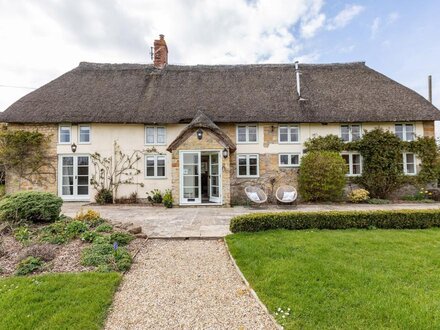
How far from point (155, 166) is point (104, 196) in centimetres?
336

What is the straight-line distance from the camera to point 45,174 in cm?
1421

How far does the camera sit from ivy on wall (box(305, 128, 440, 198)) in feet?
45.5

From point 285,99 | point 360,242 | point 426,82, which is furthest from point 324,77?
point 360,242

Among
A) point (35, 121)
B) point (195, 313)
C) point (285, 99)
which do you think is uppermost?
Result: point (285, 99)

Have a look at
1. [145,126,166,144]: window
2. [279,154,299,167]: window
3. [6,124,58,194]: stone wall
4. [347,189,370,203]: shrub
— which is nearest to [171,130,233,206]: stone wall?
[145,126,166,144]: window

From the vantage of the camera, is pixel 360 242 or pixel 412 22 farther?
pixel 412 22

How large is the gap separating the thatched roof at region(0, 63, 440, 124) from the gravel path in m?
10.4

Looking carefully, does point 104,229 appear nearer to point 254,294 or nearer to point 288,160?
point 254,294

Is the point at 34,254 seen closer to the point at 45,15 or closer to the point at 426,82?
the point at 45,15

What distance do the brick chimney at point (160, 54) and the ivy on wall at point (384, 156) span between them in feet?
39.7

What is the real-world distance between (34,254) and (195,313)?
3.97 meters

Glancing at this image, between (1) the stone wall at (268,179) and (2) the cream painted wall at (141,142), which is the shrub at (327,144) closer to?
(2) the cream painted wall at (141,142)

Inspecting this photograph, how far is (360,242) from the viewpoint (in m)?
5.89

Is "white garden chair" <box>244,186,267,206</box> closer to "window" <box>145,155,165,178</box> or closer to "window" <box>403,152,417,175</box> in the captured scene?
"window" <box>145,155,165,178</box>
